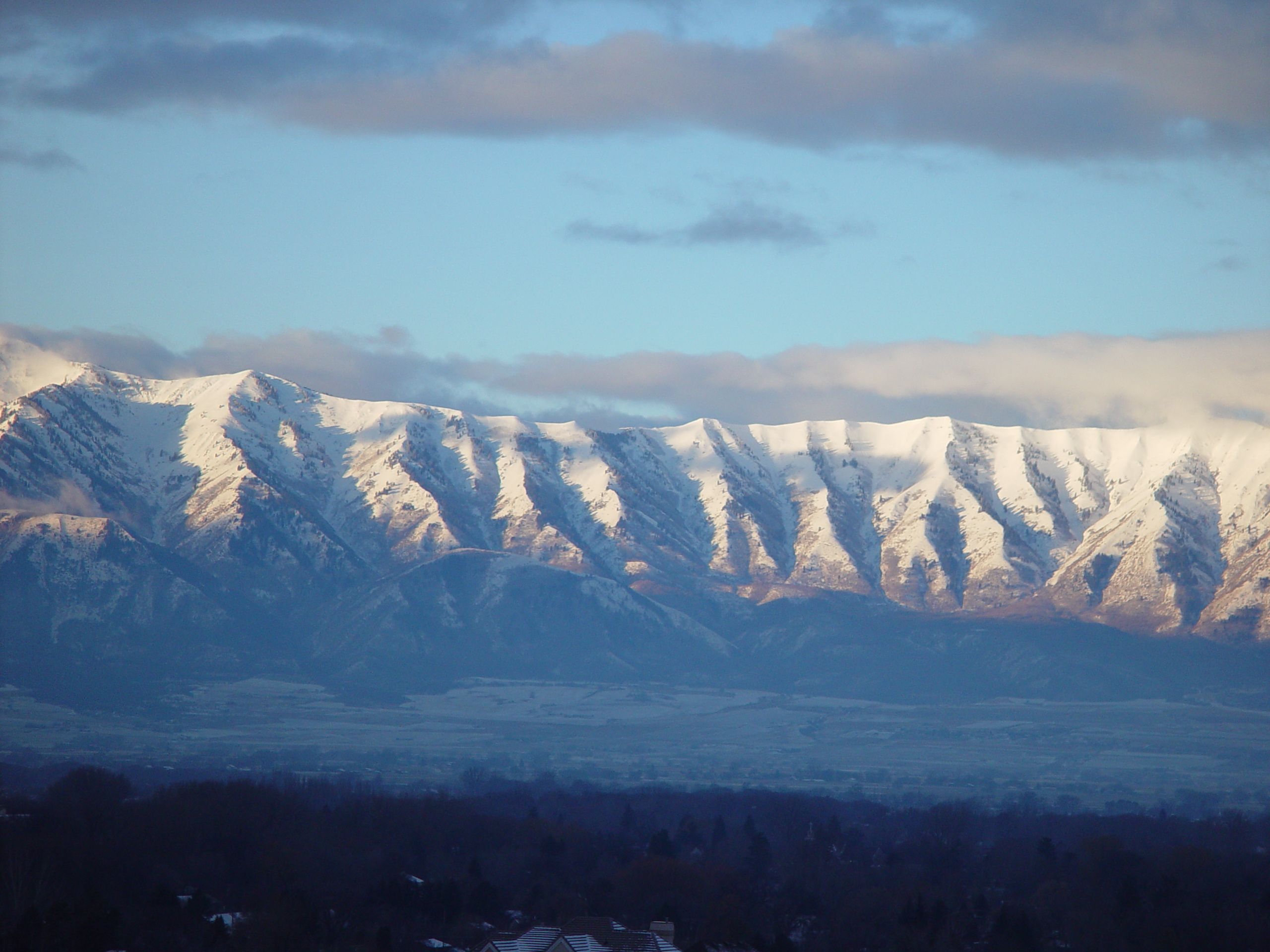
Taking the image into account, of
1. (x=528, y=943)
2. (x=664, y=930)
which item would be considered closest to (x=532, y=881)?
(x=664, y=930)

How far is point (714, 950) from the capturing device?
294ft

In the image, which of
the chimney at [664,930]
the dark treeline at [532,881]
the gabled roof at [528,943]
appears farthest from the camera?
the dark treeline at [532,881]

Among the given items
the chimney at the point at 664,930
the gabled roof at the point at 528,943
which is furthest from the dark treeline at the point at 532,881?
the gabled roof at the point at 528,943

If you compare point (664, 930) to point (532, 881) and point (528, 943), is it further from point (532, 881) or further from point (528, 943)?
point (532, 881)

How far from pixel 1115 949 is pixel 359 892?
156ft

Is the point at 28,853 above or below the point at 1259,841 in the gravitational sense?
above

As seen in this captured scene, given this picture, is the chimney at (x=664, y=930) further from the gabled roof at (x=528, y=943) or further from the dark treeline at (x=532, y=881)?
the gabled roof at (x=528, y=943)

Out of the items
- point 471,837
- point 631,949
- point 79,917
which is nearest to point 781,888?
point 471,837

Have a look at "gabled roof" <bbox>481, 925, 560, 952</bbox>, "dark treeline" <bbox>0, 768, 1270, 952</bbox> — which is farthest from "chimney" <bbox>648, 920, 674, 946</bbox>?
"gabled roof" <bbox>481, 925, 560, 952</bbox>

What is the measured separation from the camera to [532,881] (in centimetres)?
12381

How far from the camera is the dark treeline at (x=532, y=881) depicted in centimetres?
9312

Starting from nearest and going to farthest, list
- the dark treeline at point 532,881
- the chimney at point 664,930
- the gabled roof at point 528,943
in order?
the gabled roof at point 528,943 → the chimney at point 664,930 → the dark treeline at point 532,881

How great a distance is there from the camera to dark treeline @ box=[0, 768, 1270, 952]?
93.1 meters

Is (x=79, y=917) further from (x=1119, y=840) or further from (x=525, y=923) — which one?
(x=1119, y=840)
